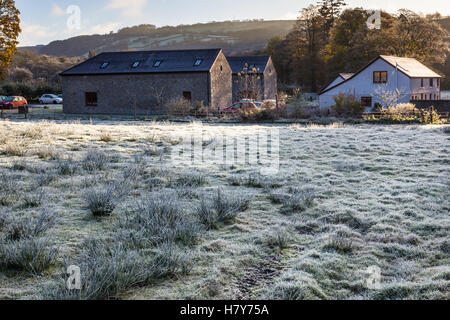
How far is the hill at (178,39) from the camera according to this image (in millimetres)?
124875

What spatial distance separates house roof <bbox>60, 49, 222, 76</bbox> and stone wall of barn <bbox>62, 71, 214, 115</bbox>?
0.46 meters

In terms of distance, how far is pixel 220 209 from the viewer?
6102mm

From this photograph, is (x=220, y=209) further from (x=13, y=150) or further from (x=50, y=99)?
(x=50, y=99)

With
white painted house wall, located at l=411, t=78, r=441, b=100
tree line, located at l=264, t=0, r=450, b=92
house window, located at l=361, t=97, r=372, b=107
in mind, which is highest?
tree line, located at l=264, t=0, r=450, b=92

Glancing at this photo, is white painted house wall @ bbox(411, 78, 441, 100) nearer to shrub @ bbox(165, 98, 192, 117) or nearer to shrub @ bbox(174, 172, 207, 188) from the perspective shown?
shrub @ bbox(165, 98, 192, 117)

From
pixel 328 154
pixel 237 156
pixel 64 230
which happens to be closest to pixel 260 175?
pixel 237 156

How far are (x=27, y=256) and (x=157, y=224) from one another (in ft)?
5.18

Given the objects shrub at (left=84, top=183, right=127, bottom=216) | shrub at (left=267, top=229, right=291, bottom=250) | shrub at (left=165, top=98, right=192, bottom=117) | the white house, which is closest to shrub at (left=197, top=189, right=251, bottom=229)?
shrub at (left=267, top=229, right=291, bottom=250)

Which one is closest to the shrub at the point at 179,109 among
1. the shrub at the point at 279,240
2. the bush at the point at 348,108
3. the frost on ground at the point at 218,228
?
the bush at the point at 348,108

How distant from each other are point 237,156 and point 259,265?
6.90 m

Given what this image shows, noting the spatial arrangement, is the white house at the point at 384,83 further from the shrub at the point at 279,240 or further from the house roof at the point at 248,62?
the shrub at the point at 279,240

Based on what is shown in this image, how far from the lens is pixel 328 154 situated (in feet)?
38.8

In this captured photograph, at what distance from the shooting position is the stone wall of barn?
115 feet

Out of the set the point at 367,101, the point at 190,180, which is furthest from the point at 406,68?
the point at 190,180
